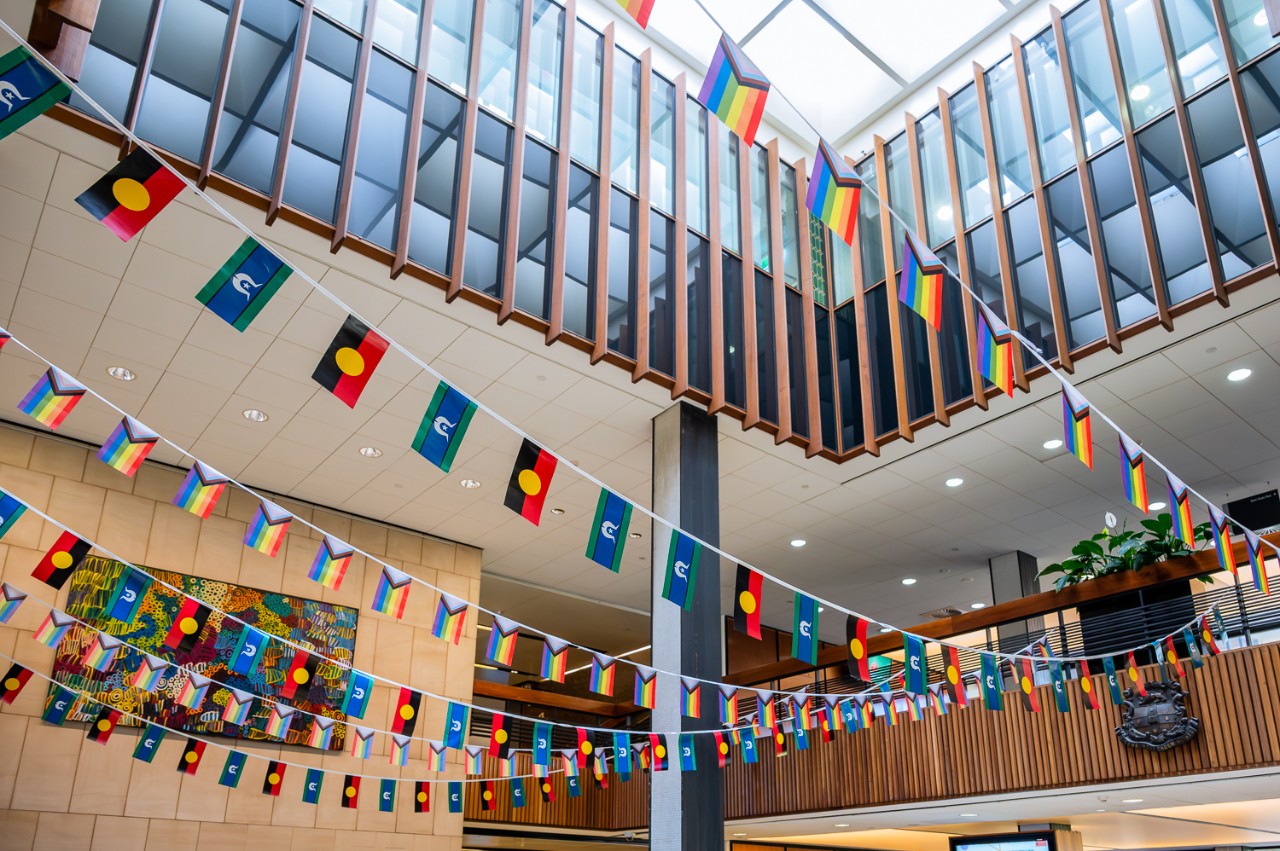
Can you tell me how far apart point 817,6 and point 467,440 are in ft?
22.2

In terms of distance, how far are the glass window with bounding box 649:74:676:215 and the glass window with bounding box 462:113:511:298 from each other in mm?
1814

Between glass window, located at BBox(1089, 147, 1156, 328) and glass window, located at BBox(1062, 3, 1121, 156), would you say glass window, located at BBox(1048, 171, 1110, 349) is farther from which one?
glass window, located at BBox(1062, 3, 1121, 156)

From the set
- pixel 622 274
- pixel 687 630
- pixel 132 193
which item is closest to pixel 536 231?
pixel 622 274

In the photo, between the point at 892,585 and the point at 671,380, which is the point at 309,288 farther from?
the point at 892,585

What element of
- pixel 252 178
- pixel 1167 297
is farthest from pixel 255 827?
pixel 1167 297

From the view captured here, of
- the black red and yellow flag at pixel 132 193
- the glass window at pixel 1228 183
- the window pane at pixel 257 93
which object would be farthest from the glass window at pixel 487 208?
the glass window at pixel 1228 183

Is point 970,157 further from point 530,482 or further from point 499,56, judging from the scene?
point 530,482

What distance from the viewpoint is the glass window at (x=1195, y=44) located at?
30.4 feet

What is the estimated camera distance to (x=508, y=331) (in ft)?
29.2

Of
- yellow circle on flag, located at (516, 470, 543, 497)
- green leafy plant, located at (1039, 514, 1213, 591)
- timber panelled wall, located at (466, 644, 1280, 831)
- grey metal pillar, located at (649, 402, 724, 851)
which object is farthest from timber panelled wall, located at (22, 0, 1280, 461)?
yellow circle on flag, located at (516, 470, 543, 497)

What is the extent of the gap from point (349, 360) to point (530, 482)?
1.25 meters

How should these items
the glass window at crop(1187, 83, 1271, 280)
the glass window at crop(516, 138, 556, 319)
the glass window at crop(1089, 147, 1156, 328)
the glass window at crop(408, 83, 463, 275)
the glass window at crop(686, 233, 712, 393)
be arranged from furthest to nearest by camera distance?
the glass window at crop(686, 233, 712, 393) → the glass window at crop(1089, 147, 1156, 328) → the glass window at crop(516, 138, 556, 319) → the glass window at crop(1187, 83, 1271, 280) → the glass window at crop(408, 83, 463, 275)

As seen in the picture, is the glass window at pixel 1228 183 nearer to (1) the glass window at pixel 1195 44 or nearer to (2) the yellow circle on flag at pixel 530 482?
(1) the glass window at pixel 1195 44

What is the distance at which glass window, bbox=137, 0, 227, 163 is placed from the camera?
7.13 m
